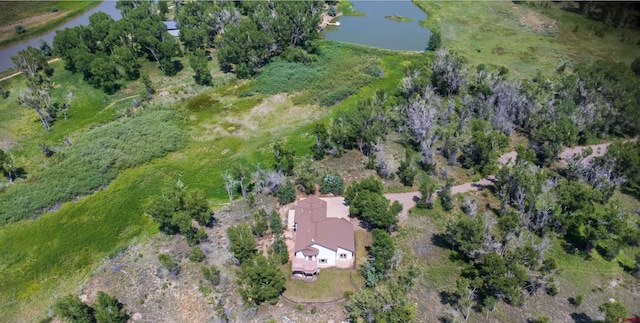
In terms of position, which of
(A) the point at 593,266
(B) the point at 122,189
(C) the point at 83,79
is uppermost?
(C) the point at 83,79

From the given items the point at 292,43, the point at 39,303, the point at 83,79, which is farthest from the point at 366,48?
the point at 39,303

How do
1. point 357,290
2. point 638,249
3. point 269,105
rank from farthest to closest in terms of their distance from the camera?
point 269,105, point 638,249, point 357,290

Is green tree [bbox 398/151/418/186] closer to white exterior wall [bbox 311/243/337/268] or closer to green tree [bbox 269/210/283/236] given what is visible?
white exterior wall [bbox 311/243/337/268]

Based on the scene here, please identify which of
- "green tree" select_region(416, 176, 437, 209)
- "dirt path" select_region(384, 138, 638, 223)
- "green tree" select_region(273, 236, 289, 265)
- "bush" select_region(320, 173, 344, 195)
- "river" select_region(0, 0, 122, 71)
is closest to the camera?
"green tree" select_region(273, 236, 289, 265)

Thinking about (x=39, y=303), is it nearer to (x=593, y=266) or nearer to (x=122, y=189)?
(x=122, y=189)

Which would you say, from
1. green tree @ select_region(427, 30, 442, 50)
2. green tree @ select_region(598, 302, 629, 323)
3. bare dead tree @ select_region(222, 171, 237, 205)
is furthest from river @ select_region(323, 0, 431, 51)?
green tree @ select_region(598, 302, 629, 323)
